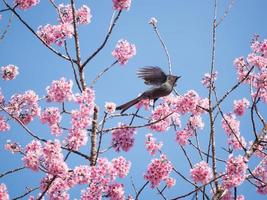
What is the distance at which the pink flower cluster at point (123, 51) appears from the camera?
8352mm

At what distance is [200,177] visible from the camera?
7.18m

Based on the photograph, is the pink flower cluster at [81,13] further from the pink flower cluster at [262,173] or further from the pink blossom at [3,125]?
the pink flower cluster at [262,173]

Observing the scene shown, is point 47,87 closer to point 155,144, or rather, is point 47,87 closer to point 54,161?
point 54,161

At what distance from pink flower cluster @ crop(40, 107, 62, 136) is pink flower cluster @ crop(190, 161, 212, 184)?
2.54 meters

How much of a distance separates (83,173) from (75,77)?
181 centimetres

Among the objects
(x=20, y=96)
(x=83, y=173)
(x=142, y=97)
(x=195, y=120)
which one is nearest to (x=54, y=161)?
(x=83, y=173)

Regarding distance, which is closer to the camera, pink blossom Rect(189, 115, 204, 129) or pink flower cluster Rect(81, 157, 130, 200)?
pink flower cluster Rect(81, 157, 130, 200)

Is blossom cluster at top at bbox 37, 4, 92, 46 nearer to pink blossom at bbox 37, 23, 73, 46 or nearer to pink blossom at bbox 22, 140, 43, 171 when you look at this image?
pink blossom at bbox 37, 23, 73, 46

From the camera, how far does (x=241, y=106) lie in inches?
393

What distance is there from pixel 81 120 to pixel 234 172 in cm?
266

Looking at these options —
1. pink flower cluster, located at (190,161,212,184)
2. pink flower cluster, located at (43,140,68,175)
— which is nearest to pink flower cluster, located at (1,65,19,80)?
pink flower cluster, located at (43,140,68,175)

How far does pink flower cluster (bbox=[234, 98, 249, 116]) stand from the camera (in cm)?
998

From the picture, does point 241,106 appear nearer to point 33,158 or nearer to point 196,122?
point 196,122

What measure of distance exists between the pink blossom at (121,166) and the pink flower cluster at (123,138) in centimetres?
21
